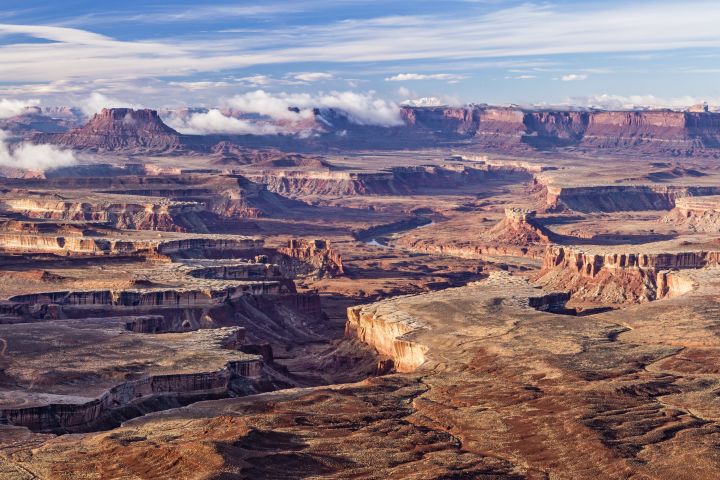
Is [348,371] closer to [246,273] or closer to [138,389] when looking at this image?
[138,389]

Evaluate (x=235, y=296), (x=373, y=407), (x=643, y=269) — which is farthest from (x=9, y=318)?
(x=643, y=269)

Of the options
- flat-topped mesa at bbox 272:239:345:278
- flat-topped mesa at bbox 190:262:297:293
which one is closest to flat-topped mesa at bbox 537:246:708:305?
flat-topped mesa at bbox 272:239:345:278

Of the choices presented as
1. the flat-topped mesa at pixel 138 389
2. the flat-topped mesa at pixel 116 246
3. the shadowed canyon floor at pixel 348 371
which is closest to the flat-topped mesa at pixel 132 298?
the shadowed canyon floor at pixel 348 371

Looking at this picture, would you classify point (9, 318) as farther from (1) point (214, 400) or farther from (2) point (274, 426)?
(2) point (274, 426)

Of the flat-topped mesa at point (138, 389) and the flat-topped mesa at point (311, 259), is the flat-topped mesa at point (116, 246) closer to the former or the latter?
the flat-topped mesa at point (311, 259)

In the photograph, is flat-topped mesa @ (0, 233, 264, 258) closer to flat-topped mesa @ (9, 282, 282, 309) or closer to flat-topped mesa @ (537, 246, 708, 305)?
flat-topped mesa @ (9, 282, 282, 309)

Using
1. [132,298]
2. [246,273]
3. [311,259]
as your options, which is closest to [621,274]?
[246,273]
